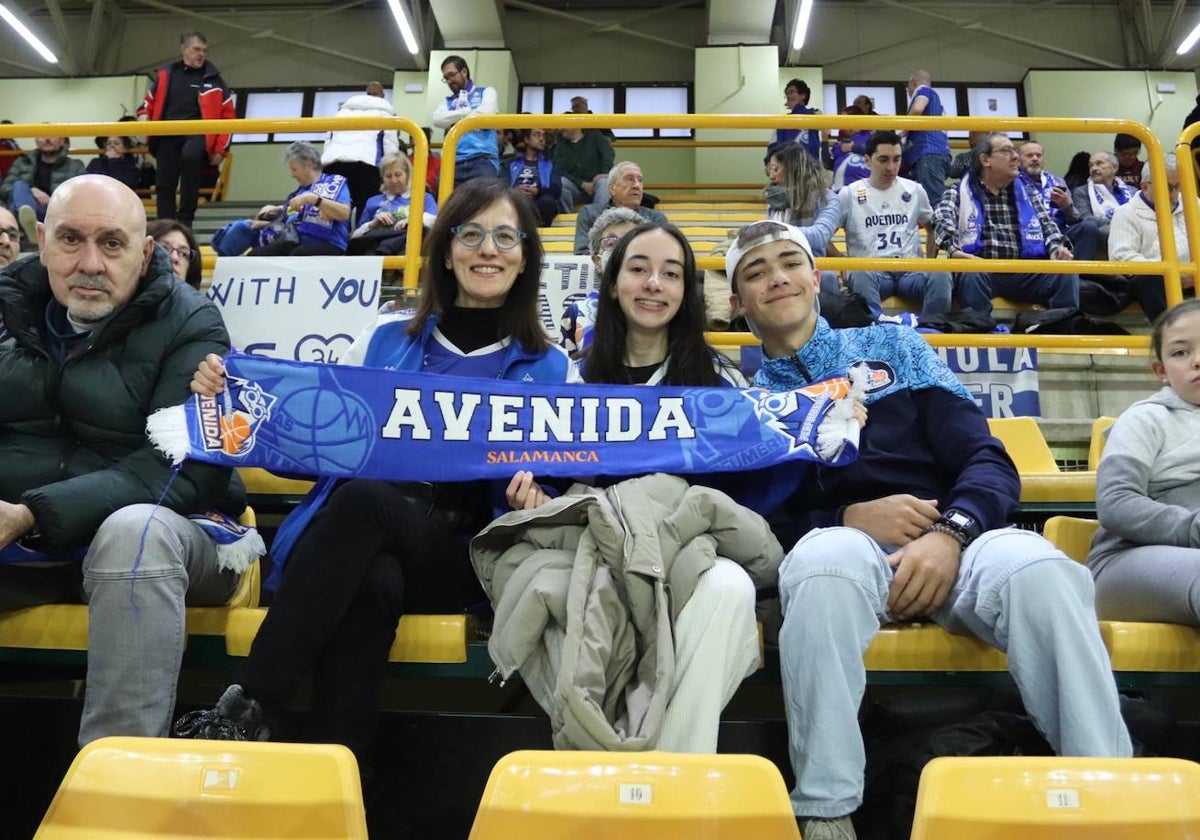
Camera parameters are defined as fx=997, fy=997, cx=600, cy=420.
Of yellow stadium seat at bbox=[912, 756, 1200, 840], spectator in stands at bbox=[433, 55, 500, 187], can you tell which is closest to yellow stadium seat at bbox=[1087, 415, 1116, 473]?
yellow stadium seat at bbox=[912, 756, 1200, 840]

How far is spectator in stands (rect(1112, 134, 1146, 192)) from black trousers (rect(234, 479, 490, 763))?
24.5ft

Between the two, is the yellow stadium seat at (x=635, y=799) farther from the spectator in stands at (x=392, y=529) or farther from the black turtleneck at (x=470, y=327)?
the black turtleneck at (x=470, y=327)

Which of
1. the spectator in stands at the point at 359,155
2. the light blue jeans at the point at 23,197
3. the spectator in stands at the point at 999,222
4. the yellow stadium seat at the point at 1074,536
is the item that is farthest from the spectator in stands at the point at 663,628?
the light blue jeans at the point at 23,197

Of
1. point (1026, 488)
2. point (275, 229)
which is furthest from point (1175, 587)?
point (275, 229)

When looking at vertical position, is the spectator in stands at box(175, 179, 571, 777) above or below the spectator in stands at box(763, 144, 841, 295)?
Answer: below

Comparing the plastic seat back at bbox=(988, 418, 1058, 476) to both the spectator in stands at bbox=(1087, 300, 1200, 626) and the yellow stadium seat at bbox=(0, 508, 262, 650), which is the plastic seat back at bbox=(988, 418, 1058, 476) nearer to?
the spectator in stands at bbox=(1087, 300, 1200, 626)

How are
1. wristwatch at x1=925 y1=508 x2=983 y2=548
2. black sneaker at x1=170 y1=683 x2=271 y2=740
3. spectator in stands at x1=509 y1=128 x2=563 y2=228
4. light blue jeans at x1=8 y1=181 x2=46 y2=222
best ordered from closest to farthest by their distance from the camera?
1. black sneaker at x1=170 y1=683 x2=271 y2=740
2. wristwatch at x1=925 y1=508 x2=983 y2=548
3. light blue jeans at x1=8 y1=181 x2=46 y2=222
4. spectator in stands at x1=509 y1=128 x2=563 y2=228

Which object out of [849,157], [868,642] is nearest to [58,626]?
[868,642]

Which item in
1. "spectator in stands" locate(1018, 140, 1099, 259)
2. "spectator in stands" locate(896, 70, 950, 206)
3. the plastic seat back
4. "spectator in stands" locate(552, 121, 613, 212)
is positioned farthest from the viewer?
"spectator in stands" locate(552, 121, 613, 212)

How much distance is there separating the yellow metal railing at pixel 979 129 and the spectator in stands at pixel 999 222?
1435 mm

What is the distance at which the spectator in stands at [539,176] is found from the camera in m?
8.08

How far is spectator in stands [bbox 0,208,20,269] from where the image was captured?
11.8 ft

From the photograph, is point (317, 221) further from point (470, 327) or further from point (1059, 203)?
point (1059, 203)

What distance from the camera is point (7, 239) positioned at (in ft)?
11.8
